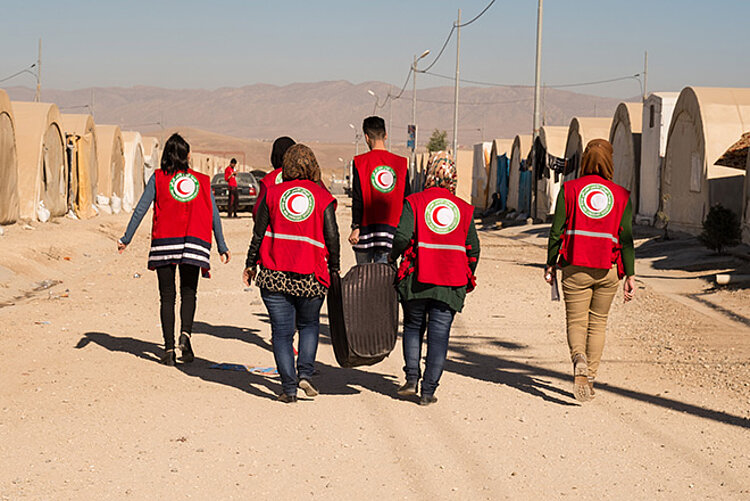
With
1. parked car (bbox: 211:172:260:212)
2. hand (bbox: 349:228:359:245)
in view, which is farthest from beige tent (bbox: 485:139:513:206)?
hand (bbox: 349:228:359:245)

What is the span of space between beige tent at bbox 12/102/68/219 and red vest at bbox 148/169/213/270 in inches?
662

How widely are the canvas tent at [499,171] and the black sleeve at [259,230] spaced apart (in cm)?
3459

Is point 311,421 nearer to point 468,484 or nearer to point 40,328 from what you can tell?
point 468,484

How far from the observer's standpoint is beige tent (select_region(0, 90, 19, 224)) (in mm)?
21281

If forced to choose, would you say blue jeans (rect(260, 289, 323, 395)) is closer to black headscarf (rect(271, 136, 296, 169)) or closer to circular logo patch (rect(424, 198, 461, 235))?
circular logo patch (rect(424, 198, 461, 235))

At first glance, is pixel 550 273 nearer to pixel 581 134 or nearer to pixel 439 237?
pixel 439 237

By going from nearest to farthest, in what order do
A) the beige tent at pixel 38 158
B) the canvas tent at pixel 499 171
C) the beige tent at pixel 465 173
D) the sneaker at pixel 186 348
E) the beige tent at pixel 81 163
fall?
1. the sneaker at pixel 186 348
2. the beige tent at pixel 38 158
3. the beige tent at pixel 81 163
4. the canvas tent at pixel 499 171
5. the beige tent at pixel 465 173

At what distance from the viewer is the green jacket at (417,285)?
641 centimetres

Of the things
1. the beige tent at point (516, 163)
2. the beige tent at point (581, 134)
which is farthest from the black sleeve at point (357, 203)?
the beige tent at point (516, 163)

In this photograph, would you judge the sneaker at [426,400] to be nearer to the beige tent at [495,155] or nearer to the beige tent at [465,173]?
the beige tent at [495,155]

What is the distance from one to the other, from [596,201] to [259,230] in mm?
2288

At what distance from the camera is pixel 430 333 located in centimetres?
655

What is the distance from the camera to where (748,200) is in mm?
16812

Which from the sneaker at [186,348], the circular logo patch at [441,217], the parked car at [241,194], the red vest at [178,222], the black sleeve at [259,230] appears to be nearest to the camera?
the circular logo patch at [441,217]
